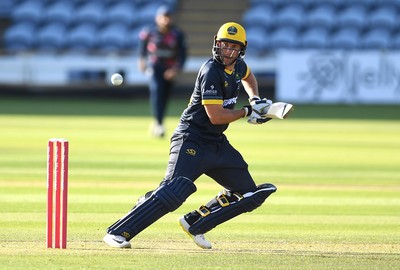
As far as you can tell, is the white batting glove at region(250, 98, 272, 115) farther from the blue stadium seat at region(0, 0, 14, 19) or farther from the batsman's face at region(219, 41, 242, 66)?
the blue stadium seat at region(0, 0, 14, 19)

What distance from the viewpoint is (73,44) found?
103 ft

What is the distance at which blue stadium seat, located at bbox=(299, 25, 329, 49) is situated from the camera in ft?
99.0

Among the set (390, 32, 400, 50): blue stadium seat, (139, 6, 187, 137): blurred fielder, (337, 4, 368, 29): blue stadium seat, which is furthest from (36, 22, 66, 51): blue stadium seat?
(139, 6, 187, 137): blurred fielder

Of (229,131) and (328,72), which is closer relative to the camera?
(229,131)

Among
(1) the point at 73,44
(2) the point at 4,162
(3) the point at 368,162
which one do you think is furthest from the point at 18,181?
(1) the point at 73,44

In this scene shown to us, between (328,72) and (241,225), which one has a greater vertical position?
(241,225)

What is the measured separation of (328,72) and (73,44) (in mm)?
8251

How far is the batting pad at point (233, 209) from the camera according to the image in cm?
814

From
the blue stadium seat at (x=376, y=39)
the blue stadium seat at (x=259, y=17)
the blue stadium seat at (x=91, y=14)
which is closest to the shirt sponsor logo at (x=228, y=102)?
the blue stadium seat at (x=376, y=39)

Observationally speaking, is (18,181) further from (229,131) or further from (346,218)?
(229,131)

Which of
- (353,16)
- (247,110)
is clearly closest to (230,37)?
(247,110)

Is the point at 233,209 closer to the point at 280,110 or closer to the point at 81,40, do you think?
the point at 280,110

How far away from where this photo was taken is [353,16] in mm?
31203

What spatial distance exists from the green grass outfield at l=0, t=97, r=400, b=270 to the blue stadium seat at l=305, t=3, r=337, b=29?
8.25m
